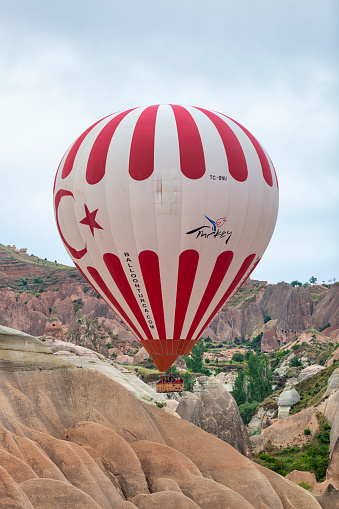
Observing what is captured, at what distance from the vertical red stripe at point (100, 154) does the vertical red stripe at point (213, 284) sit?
717 cm

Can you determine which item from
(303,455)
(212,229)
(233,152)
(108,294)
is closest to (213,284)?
(212,229)

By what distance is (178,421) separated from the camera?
29.4m

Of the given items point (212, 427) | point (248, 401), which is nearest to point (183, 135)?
point (212, 427)

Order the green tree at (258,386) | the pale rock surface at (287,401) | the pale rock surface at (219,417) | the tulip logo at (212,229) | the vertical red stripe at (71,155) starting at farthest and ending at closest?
1. the green tree at (258,386)
2. the pale rock surface at (287,401)
3. the pale rock surface at (219,417)
4. the vertical red stripe at (71,155)
5. the tulip logo at (212,229)

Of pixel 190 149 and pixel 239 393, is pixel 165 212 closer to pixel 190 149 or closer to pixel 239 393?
pixel 190 149

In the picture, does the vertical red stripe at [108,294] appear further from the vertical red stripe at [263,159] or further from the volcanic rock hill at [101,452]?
the vertical red stripe at [263,159]

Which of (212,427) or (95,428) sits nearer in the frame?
(95,428)

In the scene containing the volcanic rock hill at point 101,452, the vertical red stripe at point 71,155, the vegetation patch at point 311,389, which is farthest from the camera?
the vegetation patch at point 311,389

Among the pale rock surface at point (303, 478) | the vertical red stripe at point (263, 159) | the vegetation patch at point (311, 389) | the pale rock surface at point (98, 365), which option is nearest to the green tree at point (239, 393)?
the vegetation patch at point (311, 389)

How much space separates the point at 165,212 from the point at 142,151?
313 centimetres

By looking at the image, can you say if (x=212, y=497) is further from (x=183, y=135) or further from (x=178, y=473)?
(x=183, y=135)

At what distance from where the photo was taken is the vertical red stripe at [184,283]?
103 feet

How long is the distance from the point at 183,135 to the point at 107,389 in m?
12.3

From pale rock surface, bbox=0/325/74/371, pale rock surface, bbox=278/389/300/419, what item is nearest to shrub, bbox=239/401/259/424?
pale rock surface, bbox=278/389/300/419
